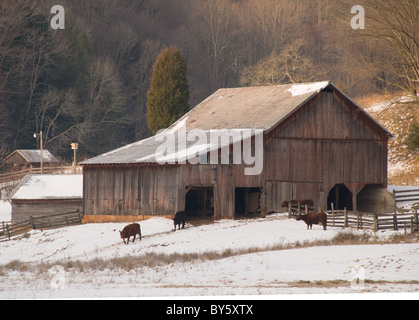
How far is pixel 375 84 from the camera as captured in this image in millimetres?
90562

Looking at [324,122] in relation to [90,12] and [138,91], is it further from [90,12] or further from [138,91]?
[90,12]

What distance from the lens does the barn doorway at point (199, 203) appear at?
163 feet

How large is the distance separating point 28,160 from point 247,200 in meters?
30.9

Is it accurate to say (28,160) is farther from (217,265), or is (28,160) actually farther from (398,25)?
(217,265)

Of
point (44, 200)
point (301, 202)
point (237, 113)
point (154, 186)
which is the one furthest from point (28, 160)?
point (301, 202)

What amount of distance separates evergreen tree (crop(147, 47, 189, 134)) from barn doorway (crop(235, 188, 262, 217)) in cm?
1903

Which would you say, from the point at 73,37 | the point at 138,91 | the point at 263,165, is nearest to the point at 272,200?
the point at 263,165

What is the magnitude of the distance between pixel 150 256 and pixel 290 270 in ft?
24.4

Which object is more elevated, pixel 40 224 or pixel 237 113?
pixel 237 113

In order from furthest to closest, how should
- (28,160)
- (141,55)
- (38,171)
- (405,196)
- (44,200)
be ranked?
(141,55)
(28,160)
(38,171)
(44,200)
(405,196)

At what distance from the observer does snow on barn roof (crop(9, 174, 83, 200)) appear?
54250mm

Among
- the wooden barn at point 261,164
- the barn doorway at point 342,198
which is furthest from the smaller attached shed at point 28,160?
the barn doorway at point 342,198

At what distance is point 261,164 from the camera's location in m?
44.5

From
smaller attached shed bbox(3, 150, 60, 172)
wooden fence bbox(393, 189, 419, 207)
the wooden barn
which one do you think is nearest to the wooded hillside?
smaller attached shed bbox(3, 150, 60, 172)
